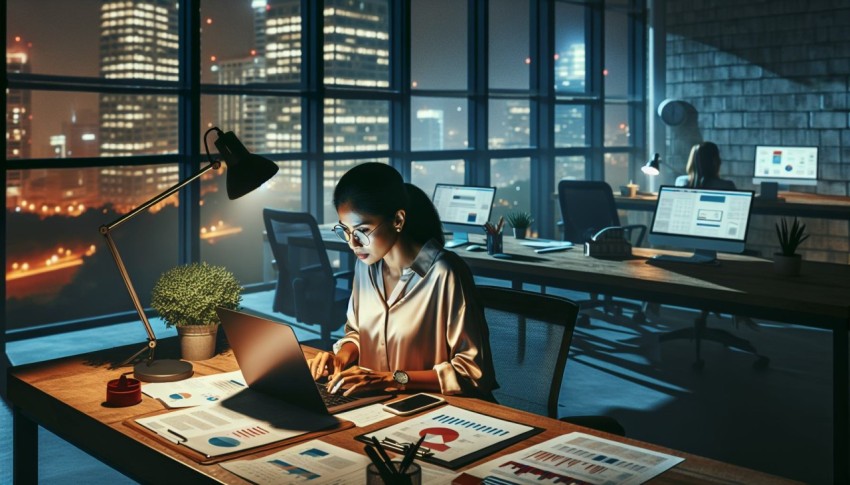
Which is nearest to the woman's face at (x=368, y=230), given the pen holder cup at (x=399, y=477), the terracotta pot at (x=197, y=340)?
the terracotta pot at (x=197, y=340)

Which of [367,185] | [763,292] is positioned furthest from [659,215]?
[367,185]

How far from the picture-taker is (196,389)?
229 cm

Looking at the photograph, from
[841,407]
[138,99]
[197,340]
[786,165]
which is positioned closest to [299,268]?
[138,99]

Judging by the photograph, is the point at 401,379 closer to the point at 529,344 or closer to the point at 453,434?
the point at 453,434

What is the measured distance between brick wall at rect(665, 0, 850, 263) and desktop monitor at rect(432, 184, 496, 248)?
12.9 feet

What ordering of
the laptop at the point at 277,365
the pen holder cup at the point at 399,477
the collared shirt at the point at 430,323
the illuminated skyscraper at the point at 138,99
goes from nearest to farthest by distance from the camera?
the pen holder cup at the point at 399,477 → the laptop at the point at 277,365 → the collared shirt at the point at 430,323 → the illuminated skyscraper at the point at 138,99

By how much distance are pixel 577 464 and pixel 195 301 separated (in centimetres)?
133

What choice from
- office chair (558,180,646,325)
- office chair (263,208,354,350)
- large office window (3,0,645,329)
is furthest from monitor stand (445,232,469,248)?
large office window (3,0,645,329)

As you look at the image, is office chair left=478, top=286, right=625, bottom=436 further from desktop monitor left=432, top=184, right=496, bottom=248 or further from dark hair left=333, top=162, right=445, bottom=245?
desktop monitor left=432, top=184, right=496, bottom=248

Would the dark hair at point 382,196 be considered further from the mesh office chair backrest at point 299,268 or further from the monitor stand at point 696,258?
the mesh office chair backrest at point 299,268

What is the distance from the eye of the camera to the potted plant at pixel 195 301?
257 centimetres

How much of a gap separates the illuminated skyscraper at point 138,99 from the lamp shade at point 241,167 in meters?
3.90

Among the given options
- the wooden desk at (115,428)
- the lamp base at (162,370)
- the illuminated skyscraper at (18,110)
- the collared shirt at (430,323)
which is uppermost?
the illuminated skyscraper at (18,110)

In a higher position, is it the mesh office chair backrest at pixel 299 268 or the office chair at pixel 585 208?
the office chair at pixel 585 208
